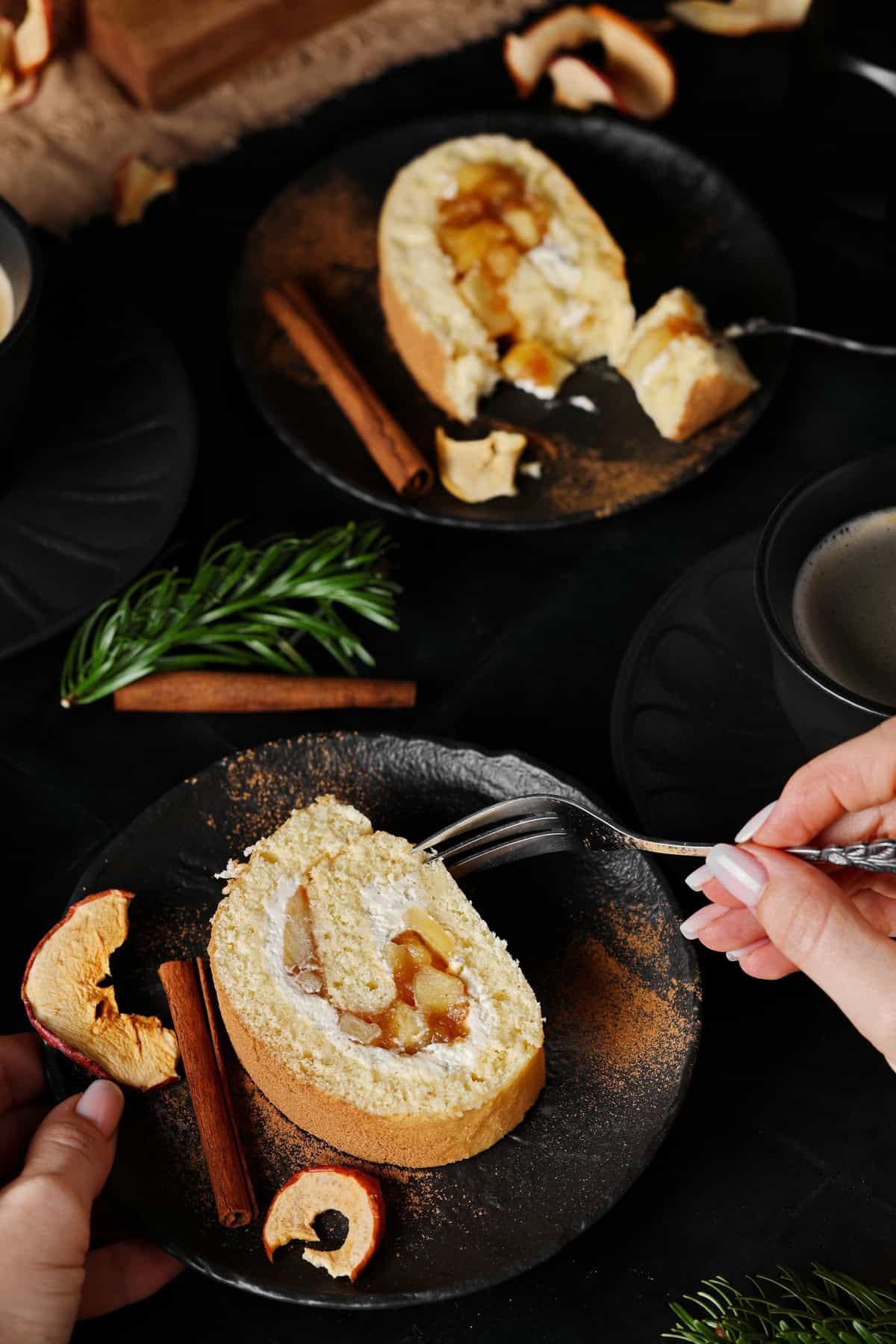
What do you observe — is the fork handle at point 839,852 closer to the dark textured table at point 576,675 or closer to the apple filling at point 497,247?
the dark textured table at point 576,675

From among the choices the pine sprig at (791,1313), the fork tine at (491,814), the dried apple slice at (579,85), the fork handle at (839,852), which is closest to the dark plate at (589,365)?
the dried apple slice at (579,85)

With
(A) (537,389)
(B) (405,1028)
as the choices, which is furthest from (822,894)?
(A) (537,389)

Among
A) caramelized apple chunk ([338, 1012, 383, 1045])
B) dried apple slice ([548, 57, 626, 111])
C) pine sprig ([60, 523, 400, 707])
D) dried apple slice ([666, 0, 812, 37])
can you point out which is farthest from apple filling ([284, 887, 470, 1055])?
dried apple slice ([666, 0, 812, 37])

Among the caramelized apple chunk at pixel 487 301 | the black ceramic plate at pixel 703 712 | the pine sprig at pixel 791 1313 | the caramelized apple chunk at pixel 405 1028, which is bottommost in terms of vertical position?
the pine sprig at pixel 791 1313

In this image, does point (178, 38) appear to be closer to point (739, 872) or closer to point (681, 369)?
point (681, 369)

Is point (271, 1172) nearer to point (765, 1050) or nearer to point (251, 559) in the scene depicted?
point (765, 1050)

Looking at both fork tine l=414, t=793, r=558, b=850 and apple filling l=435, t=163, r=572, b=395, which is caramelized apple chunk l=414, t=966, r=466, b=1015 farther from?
apple filling l=435, t=163, r=572, b=395

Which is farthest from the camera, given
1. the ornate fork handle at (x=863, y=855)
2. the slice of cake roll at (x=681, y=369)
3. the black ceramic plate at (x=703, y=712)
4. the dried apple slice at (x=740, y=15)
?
the dried apple slice at (x=740, y=15)
